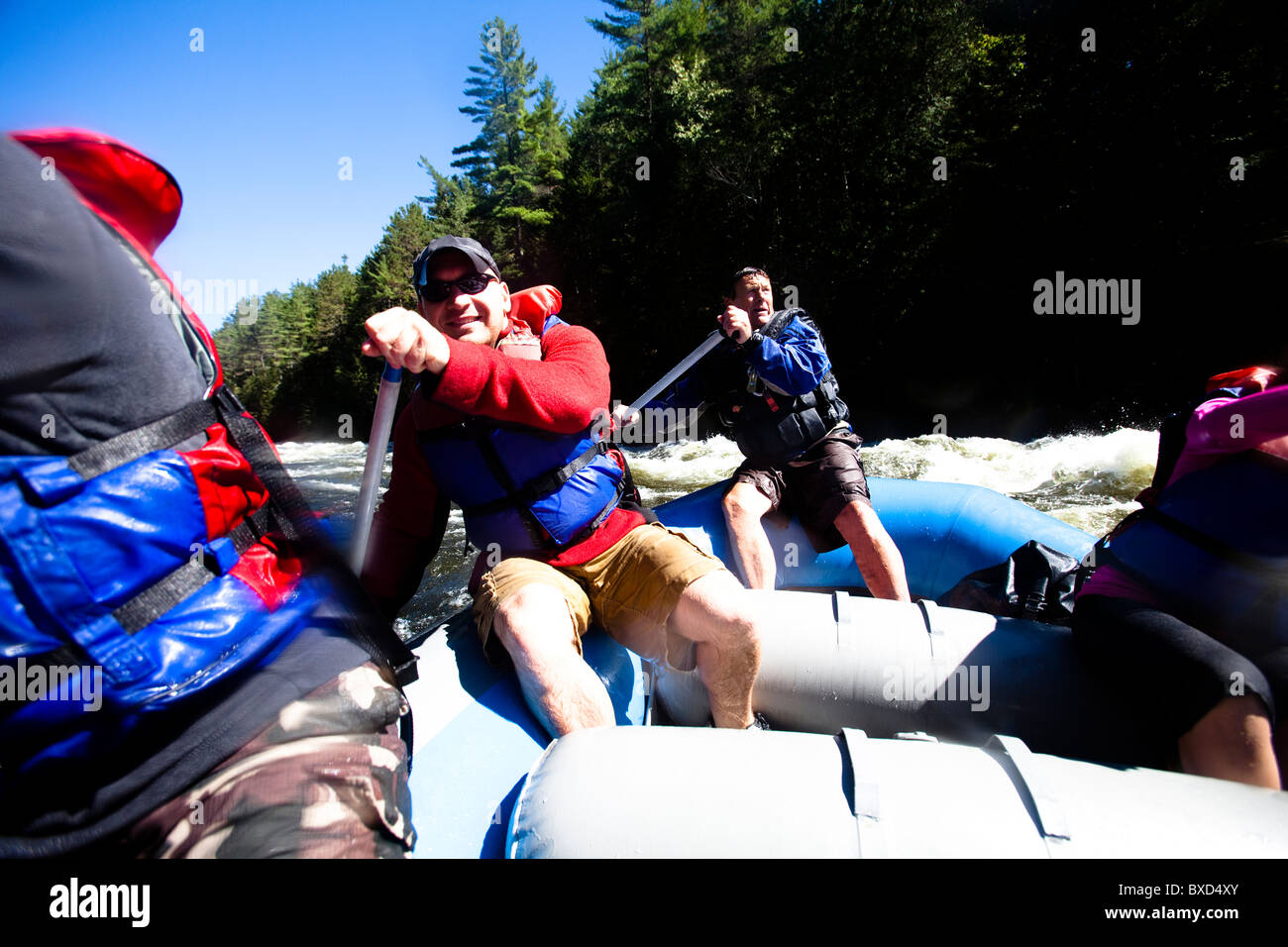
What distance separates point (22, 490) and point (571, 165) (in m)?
25.1

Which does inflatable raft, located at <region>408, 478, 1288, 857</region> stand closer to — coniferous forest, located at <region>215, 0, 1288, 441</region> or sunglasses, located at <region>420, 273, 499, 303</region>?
sunglasses, located at <region>420, 273, 499, 303</region>

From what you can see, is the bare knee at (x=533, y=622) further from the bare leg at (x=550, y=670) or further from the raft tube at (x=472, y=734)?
the raft tube at (x=472, y=734)

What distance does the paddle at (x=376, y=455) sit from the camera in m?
1.42

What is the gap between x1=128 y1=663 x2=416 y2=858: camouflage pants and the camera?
815mm

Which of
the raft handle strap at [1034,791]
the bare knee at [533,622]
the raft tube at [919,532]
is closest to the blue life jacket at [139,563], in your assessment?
the bare knee at [533,622]

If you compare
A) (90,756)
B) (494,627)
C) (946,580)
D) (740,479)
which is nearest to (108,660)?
(90,756)

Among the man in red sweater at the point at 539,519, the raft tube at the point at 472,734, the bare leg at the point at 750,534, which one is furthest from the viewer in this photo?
the bare leg at the point at 750,534

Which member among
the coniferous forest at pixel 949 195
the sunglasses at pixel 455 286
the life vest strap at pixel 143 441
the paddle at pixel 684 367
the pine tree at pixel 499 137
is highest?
the pine tree at pixel 499 137

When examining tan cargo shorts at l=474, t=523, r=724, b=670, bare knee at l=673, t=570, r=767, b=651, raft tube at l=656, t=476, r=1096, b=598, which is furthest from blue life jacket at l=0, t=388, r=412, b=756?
raft tube at l=656, t=476, r=1096, b=598

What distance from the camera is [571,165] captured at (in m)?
23.2

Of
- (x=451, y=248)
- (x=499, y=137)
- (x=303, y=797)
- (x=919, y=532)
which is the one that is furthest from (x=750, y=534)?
(x=499, y=137)

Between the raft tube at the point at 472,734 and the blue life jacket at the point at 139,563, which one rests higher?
the blue life jacket at the point at 139,563

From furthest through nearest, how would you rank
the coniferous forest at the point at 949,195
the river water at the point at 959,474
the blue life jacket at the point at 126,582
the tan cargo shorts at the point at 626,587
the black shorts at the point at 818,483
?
1. the coniferous forest at the point at 949,195
2. the river water at the point at 959,474
3. the black shorts at the point at 818,483
4. the tan cargo shorts at the point at 626,587
5. the blue life jacket at the point at 126,582
